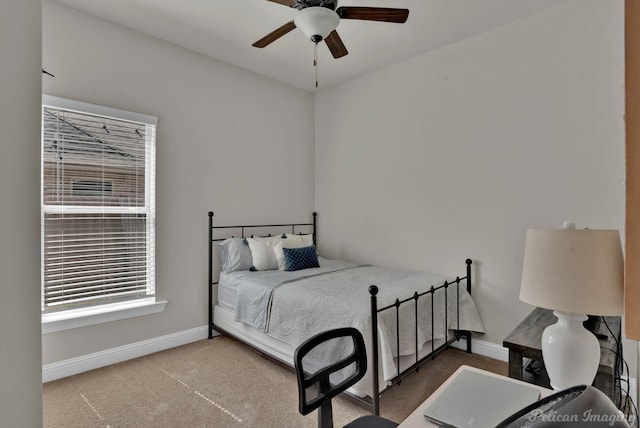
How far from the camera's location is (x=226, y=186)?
3.62 m

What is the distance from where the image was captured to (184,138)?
3.30 m

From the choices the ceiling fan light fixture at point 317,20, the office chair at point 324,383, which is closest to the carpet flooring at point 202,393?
the office chair at point 324,383

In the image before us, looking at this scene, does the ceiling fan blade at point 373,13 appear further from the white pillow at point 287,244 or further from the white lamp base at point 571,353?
the white pillow at point 287,244

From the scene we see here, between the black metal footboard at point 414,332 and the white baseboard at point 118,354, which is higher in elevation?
the black metal footboard at point 414,332

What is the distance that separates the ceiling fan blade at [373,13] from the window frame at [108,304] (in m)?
1.94

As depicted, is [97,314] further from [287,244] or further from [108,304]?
[287,244]

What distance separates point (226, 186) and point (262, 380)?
6.37ft

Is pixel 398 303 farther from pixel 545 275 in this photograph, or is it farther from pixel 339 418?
pixel 545 275

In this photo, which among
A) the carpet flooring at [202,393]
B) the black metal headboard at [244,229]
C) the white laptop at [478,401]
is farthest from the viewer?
the black metal headboard at [244,229]

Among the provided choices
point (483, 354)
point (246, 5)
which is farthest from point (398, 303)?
point (246, 5)

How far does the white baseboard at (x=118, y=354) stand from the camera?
2.58 metres

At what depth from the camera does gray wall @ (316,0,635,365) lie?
246 cm

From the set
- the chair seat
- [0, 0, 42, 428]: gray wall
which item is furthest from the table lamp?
[0, 0, 42, 428]: gray wall

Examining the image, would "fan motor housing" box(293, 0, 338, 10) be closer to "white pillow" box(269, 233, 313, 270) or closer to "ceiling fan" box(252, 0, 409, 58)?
"ceiling fan" box(252, 0, 409, 58)
